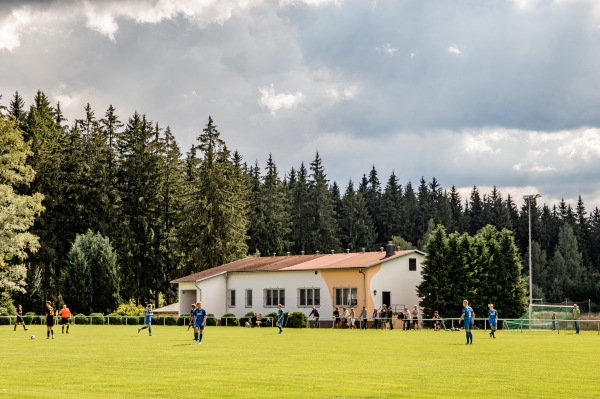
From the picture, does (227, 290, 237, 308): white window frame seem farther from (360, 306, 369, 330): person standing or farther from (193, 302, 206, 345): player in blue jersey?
(193, 302, 206, 345): player in blue jersey

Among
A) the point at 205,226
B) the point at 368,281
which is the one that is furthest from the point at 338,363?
the point at 205,226

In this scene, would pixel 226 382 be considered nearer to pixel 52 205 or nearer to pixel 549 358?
pixel 549 358

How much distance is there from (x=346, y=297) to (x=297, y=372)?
39.4 m

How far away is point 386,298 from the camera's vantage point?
58.5 meters

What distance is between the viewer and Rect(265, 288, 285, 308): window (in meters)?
62.2

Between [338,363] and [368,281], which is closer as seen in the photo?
[338,363]

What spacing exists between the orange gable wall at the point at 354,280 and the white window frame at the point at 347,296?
0.20m

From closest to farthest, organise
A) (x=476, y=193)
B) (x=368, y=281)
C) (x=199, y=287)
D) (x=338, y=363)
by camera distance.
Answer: (x=338, y=363)
(x=368, y=281)
(x=199, y=287)
(x=476, y=193)

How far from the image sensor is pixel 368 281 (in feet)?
189

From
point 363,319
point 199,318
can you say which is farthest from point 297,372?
point 363,319

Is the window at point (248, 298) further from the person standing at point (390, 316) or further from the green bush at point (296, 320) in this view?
the person standing at point (390, 316)

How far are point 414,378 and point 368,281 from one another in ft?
130

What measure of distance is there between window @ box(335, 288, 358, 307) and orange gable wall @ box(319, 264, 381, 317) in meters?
Result: 0.28

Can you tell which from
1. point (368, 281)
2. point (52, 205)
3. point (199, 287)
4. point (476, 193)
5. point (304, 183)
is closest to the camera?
point (368, 281)
